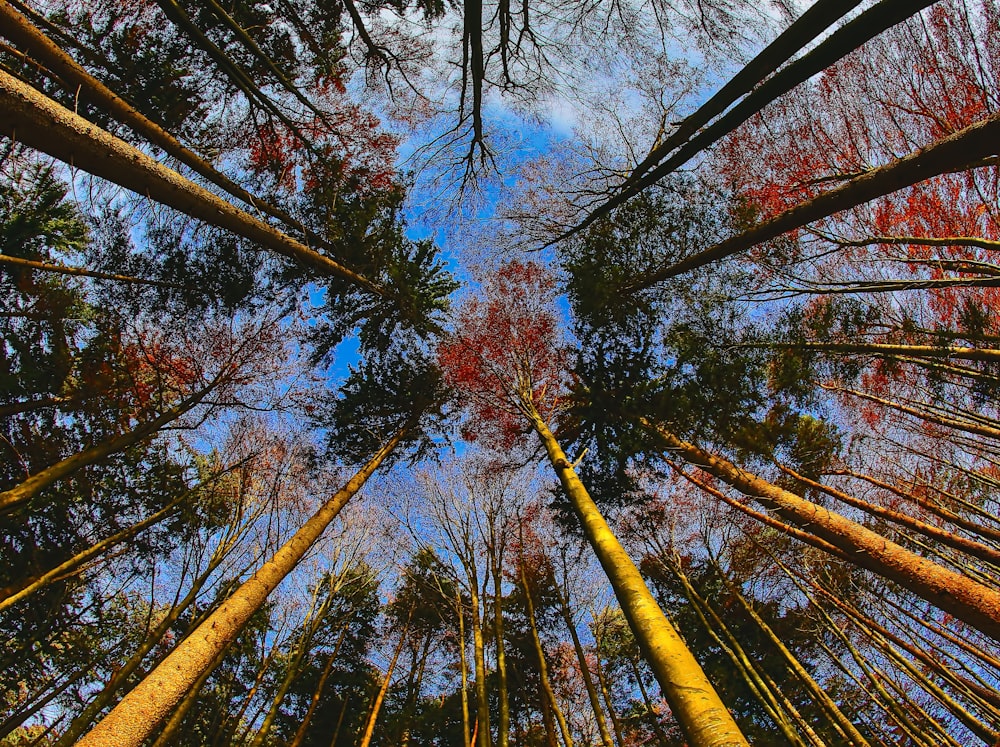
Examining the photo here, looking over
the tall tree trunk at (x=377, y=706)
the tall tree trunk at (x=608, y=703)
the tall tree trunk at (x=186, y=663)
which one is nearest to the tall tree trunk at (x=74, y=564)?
the tall tree trunk at (x=186, y=663)

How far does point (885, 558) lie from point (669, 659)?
355cm

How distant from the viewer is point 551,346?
9742 mm

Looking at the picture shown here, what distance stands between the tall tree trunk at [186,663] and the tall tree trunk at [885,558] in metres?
5.79

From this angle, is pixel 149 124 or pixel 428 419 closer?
pixel 149 124

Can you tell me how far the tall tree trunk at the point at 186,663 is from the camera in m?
3.10

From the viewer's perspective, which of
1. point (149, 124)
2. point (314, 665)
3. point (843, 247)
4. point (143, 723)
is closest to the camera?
point (143, 723)

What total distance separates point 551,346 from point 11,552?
9.41m

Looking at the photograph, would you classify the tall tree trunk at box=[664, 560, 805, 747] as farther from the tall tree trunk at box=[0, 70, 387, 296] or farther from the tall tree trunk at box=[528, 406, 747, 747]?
the tall tree trunk at box=[0, 70, 387, 296]

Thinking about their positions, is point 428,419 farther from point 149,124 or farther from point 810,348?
point 810,348

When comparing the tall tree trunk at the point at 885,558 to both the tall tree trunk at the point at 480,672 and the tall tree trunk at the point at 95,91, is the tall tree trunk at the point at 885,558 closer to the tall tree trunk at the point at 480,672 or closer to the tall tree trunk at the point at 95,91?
the tall tree trunk at the point at 480,672

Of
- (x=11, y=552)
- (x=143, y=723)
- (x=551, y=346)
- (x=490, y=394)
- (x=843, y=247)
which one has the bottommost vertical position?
(x=143, y=723)

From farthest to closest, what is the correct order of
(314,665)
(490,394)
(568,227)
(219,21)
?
(314,665)
(490,394)
(568,227)
(219,21)

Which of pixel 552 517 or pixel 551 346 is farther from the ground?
pixel 551 346

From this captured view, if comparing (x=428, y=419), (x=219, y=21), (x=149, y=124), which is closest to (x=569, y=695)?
(x=428, y=419)
